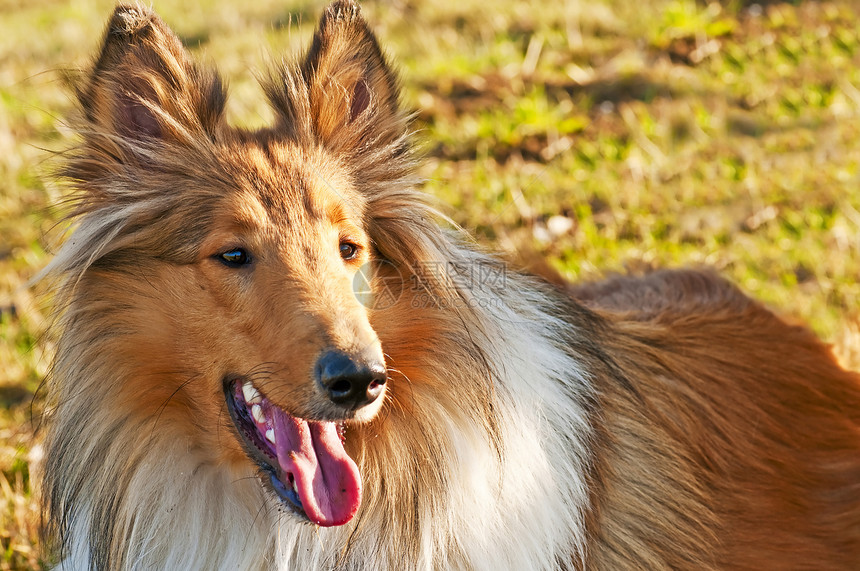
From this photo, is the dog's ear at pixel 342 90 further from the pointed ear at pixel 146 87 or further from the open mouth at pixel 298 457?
the open mouth at pixel 298 457

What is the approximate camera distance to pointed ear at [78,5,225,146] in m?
2.86

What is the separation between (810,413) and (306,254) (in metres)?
2.20

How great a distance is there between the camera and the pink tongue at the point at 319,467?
2.76 m

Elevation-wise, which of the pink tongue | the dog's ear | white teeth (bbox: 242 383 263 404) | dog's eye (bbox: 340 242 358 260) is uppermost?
the dog's ear

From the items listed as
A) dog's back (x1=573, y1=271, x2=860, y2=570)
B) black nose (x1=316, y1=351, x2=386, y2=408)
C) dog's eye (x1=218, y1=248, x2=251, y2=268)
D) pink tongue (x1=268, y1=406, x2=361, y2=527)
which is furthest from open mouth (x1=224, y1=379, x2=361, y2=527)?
dog's back (x1=573, y1=271, x2=860, y2=570)

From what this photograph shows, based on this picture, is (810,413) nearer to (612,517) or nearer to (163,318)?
(612,517)

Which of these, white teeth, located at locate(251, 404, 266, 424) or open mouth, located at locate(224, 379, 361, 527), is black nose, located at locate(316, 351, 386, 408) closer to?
open mouth, located at locate(224, 379, 361, 527)

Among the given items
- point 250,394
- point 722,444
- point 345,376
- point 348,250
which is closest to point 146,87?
point 348,250

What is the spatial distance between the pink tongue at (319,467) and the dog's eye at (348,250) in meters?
0.56

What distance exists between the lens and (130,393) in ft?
9.73

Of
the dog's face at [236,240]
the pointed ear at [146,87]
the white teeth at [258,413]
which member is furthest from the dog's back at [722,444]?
the pointed ear at [146,87]

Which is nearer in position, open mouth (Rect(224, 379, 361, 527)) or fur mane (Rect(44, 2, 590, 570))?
open mouth (Rect(224, 379, 361, 527))

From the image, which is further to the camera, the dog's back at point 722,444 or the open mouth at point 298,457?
the dog's back at point 722,444

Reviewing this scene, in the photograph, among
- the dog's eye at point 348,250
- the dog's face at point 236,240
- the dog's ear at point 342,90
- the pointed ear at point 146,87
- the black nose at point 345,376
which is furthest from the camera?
the dog's ear at point 342,90
